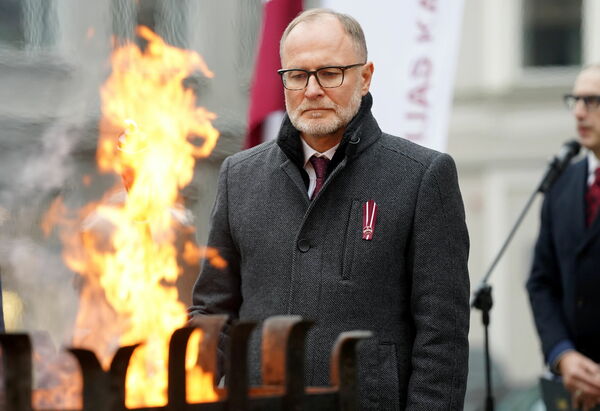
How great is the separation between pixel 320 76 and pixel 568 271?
1.88m

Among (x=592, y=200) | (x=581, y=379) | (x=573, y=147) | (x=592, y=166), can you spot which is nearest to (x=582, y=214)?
(x=592, y=200)

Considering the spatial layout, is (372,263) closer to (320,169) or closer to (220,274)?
(320,169)

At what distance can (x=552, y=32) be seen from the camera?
18281 millimetres

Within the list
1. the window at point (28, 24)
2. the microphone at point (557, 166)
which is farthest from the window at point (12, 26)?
the microphone at point (557, 166)

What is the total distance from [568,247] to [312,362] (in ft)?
6.03

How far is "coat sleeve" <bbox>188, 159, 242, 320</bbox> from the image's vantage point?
3.33m

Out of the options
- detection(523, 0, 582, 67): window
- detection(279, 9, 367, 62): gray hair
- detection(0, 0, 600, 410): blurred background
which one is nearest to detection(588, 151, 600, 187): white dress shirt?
detection(0, 0, 600, 410): blurred background

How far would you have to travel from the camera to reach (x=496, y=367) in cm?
1320

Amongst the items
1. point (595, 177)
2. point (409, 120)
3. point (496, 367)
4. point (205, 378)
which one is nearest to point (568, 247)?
point (595, 177)

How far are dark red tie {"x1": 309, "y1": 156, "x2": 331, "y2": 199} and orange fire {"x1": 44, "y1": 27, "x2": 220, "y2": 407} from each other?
0.36 m

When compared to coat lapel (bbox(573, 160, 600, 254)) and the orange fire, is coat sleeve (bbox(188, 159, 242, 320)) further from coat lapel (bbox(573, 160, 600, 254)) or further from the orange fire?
coat lapel (bbox(573, 160, 600, 254))

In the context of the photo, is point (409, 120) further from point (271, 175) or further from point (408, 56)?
point (271, 175)

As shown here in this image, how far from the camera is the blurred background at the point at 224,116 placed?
9188 mm

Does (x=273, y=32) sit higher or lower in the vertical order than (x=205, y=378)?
higher
